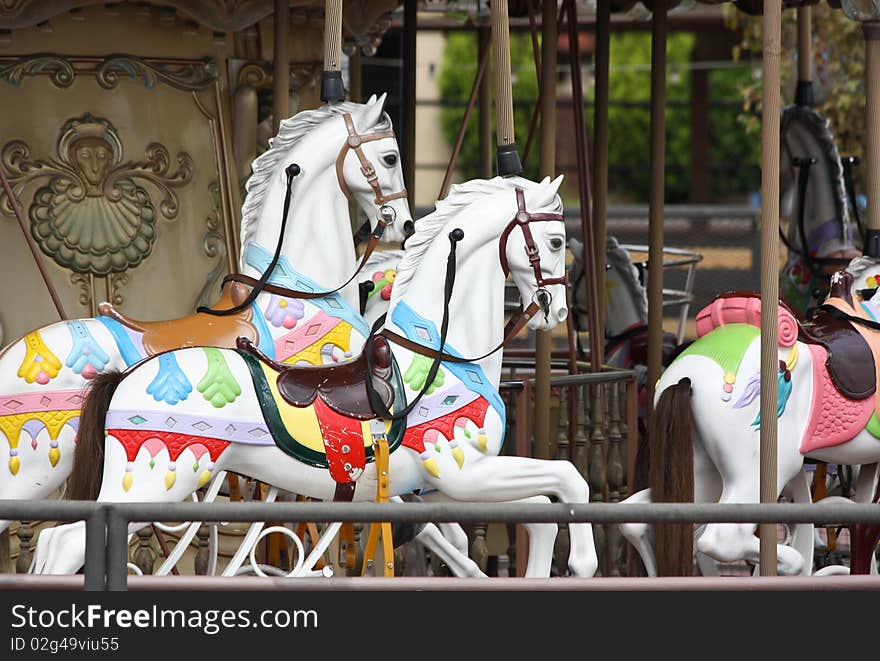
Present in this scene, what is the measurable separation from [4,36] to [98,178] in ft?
2.52

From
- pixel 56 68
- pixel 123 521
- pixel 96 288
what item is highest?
pixel 56 68

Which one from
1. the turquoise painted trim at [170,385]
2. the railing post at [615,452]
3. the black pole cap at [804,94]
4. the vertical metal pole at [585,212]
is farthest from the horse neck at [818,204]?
the turquoise painted trim at [170,385]

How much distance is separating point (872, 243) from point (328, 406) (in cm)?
254

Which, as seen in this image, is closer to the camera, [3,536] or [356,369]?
[356,369]

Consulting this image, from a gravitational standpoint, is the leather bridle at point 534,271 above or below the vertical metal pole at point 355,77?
below

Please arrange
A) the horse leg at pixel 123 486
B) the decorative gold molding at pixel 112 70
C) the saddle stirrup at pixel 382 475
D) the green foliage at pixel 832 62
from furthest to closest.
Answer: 1. the green foliage at pixel 832 62
2. the decorative gold molding at pixel 112 70
3. the saddle stirrup at pixel 382 475
4. the horse leg at pixel 123 486

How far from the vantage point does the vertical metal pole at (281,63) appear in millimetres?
6922

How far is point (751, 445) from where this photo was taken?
20.7ft

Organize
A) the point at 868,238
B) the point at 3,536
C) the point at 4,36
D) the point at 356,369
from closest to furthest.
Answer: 1. the point at 356,369
2. the point at 3,536
3. the point at 868,238
4. the point at 4,36

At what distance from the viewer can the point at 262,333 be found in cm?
632

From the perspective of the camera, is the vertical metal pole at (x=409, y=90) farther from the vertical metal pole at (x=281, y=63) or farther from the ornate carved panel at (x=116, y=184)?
the vertical metal pole at (x=281, y=63)

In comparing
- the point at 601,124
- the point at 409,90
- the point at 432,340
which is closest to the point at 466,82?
the point at 409,90

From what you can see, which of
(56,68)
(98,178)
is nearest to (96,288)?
(98,178)

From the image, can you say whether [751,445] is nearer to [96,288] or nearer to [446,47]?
[96,288]
